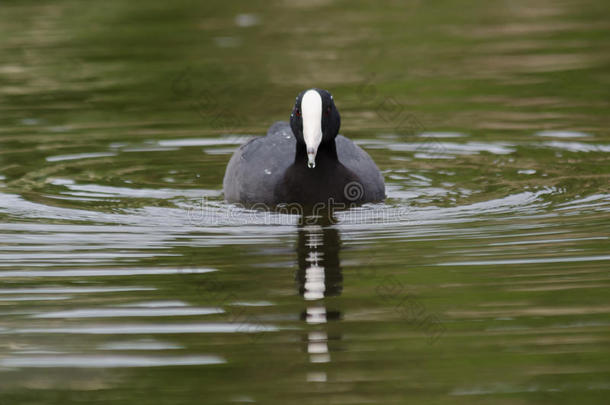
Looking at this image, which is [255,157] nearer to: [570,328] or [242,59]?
[570,328]

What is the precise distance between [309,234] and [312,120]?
82cm

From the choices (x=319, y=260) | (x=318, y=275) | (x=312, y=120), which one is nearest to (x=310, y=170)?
(x=312, y=120)

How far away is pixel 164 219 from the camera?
760 centimetres

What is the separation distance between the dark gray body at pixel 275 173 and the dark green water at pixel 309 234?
0.68ft

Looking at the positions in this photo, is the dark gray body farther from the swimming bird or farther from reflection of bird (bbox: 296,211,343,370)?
reflection of bird (bbox: 296,211,343,370)

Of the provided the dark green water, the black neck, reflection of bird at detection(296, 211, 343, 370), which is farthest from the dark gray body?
reflection of bird at detection(296, 211, 343, 370)

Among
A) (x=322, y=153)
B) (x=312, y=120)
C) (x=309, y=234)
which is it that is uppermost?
(x=312, y=120)

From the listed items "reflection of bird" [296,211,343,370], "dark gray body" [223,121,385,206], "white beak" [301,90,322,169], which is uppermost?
"white beak" [301,90,322,169]

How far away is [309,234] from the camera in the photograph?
7145 millimetres

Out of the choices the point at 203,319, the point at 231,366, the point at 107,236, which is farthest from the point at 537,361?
the point at 107,236

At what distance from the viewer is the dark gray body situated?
8.01m

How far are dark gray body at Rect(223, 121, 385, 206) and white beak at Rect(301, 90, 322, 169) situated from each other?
460 millimetres

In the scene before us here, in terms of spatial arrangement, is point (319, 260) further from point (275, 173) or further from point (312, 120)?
point (275, 173)

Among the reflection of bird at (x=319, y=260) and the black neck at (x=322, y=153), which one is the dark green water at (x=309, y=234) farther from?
the black neck at (x=322, y=153)
